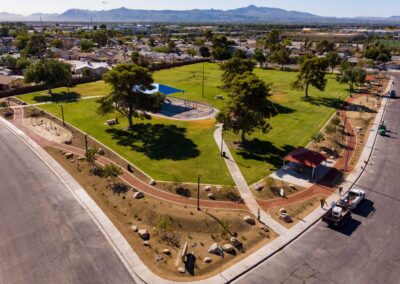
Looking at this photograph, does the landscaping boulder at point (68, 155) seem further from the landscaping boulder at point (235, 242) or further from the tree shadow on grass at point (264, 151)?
the landscaping boulder at point (235, 242)

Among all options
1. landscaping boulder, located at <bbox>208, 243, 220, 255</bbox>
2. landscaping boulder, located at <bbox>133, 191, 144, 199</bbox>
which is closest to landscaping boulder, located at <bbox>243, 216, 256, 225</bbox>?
landscaping boulder, located at <bbox>208, 243, 220, 255</bbox>

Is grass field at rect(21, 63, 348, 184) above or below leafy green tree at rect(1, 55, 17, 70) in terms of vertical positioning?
below

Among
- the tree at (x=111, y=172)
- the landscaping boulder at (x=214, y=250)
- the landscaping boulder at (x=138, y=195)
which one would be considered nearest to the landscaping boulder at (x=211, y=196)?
the landscaping boulder at (x=138, y=195)

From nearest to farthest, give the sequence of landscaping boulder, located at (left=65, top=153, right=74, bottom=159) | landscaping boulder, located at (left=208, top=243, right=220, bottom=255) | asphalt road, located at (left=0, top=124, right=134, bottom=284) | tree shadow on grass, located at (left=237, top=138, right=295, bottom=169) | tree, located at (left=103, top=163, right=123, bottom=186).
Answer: asphalt road, located at (left=0, top=124, right=134, bottom=284) < landscaping boulder, located at (left=208, top=243, right=220, bottom=255) < tree, located at (left=103, top=163, right=123, bottom=186) < landscaping boulder, located at (left=65, top=153, right=74, bottom=159) < tree shadow on grass, located at (left=237, top=138, right=295, bottom=169)

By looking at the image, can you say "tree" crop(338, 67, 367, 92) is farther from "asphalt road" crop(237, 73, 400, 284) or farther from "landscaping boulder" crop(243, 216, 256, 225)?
"landscaping boulder" crop(243, 216, 256, 225)

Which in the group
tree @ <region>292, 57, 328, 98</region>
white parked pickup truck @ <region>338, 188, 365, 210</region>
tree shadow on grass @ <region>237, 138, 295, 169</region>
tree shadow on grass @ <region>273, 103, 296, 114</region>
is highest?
tree @ <region>292, 57, 328, 98</region>

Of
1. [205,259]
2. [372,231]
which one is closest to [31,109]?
[205,259]

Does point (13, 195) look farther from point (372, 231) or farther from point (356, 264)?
point (372, 231)

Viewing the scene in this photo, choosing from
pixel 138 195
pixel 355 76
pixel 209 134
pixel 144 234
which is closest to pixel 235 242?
pixel 144 234
